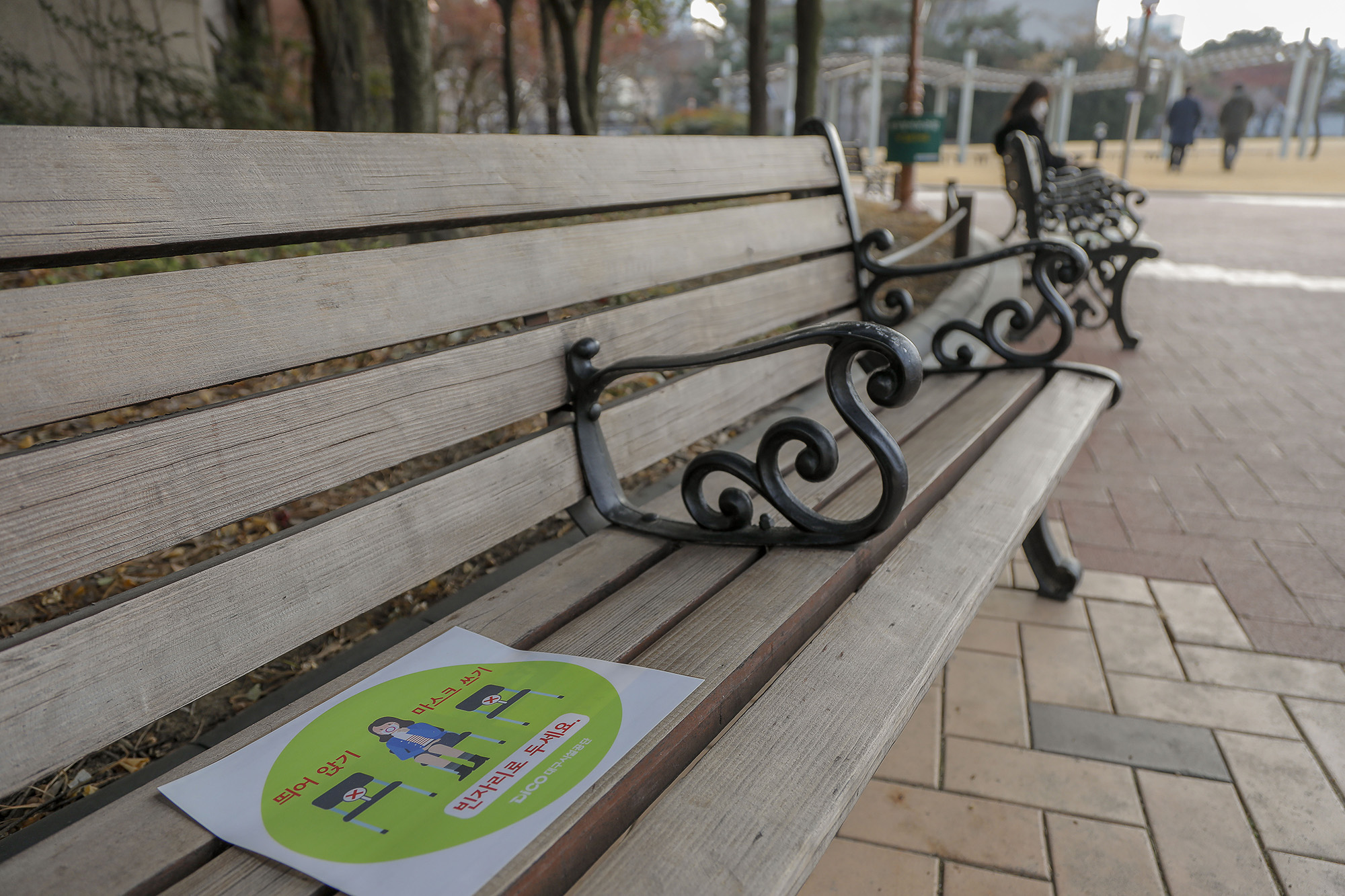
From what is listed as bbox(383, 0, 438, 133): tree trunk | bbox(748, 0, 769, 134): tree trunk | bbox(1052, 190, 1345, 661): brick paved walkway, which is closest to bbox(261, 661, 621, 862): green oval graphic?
bbox(1052, 190, 1345, 661): brick paved walkway

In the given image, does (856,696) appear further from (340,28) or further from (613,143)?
(340,28)

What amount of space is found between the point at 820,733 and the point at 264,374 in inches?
29.2

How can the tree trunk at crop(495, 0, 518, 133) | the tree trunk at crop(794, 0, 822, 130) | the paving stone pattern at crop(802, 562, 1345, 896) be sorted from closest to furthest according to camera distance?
the paving stone pattern at crop(802, 562, 1345, 896)
the tree trunk at crop(794, 0, 822, 130)
the tree trunk at crop(495, 0, 518, 133)

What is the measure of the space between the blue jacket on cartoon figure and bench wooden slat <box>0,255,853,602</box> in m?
0.32

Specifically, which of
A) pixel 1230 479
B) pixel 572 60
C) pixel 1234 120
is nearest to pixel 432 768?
pixel 1230 479

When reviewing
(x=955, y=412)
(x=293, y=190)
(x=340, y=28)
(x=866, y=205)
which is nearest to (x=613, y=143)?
(x=293, y=190)

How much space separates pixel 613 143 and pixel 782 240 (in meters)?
0.59

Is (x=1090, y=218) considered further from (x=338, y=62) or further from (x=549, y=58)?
(x=549, y=58)

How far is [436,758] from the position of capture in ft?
2.88

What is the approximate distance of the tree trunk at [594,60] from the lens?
9445 mm

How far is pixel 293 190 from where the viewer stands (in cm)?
108

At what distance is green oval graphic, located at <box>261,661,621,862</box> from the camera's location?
0.77 metres

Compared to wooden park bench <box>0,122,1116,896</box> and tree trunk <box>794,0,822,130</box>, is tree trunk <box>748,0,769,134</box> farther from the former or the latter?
wooden park bench <box>0,122,1116,896</box>

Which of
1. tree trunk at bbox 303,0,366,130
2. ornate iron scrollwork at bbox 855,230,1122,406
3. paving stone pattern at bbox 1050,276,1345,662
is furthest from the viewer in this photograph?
tree trunk at bbox 303,0,366,130
